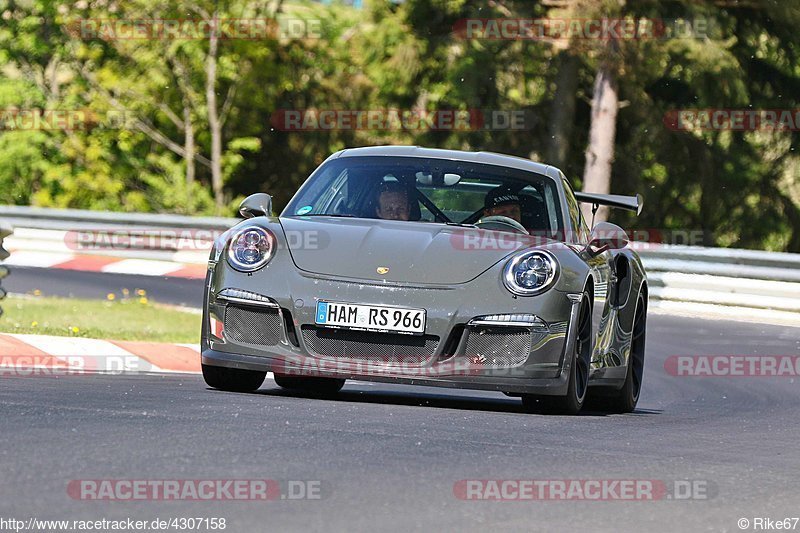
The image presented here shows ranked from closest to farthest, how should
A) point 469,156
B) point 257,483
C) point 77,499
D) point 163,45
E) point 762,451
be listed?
point 77,499 → point 257,483 → point 762,451 → point 469,156 → point 163,45

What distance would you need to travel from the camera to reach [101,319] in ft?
42.9

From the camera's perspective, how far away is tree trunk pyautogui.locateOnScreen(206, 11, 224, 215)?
3469 cm

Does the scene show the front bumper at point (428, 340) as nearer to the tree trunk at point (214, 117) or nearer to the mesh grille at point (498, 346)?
the mesh grille at point (498, 346)

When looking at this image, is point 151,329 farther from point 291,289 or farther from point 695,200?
point 695,200

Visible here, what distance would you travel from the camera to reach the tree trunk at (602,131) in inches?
1051

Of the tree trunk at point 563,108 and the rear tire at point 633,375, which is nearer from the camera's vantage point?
the rear tire at point 633,375

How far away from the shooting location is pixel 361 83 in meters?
40.2

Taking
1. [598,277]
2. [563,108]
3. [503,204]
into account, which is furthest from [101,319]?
[563,108]

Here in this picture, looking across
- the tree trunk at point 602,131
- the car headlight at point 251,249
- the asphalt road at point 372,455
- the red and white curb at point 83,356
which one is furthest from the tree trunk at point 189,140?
the car headlight at point 251,249

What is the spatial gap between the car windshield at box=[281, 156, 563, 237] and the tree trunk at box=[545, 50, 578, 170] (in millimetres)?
22783

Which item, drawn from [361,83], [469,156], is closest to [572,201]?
[469,156]

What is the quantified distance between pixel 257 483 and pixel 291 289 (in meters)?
2.60

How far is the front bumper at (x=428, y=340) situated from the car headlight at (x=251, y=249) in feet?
0.40

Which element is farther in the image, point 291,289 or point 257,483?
point 291,289
